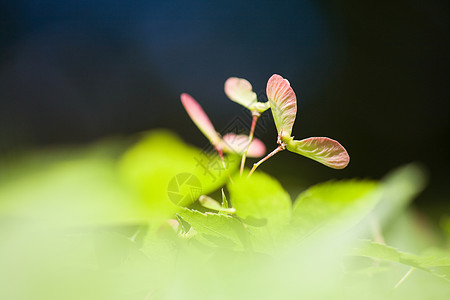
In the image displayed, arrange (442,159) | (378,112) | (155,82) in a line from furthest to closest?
(155,82)
(378,112)
(442,159)

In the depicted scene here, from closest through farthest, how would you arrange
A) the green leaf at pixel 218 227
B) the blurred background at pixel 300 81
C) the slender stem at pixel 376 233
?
the green leaf at pixel 218 227 → the slender stem at pixel 376 233 → the blurred background at pixel 300 81

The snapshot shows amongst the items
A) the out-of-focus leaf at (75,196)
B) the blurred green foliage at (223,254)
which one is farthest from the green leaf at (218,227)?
the out-of-focus leaf at (75,196)

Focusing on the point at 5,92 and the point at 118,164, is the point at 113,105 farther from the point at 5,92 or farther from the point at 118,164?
the point at 118,164

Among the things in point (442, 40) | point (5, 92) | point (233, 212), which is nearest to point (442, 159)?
point (442, 40)

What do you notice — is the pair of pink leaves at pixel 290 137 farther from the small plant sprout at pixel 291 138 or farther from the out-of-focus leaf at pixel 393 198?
the out-of-focus leaf at pixel 393 198

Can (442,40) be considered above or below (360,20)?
below

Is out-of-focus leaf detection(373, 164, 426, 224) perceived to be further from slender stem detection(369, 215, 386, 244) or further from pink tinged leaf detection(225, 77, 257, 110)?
pink tinged leaf detection(225, 77, 257, 110)

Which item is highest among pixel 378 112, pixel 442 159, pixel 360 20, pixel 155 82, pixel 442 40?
pixel 360 20
